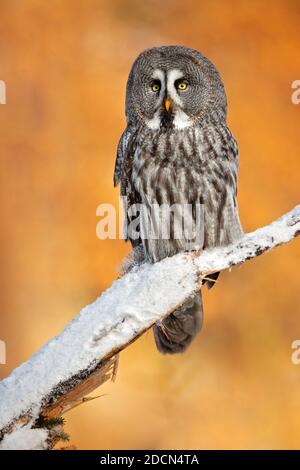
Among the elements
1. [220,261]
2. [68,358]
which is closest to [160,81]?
[220,261]

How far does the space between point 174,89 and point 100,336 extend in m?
1.23

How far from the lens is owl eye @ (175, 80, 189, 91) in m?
3.03

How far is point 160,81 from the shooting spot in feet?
9.91

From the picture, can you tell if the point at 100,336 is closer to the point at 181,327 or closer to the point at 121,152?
the point at 181,327

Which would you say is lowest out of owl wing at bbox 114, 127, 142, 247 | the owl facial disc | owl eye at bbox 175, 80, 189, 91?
owl wing at bbox 114, 127, 142, 247

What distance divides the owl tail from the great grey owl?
0.71 ft

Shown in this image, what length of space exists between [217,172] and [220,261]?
1.70 ft

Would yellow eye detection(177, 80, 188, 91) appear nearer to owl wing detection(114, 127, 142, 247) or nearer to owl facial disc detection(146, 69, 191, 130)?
owl facial disc detection(146, 69, 191, 130)

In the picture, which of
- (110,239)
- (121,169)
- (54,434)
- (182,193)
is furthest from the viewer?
(110,239)

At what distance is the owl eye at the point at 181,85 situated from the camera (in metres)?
3.03

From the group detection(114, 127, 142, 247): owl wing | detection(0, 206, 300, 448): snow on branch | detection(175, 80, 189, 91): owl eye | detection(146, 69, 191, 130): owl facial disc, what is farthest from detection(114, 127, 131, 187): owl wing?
detection(0, 206, 300, 448): snow on branch

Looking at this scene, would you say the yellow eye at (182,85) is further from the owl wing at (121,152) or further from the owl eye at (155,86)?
the owl wing at (121,152)

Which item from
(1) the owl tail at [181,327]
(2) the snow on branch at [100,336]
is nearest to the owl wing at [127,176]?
(1) the owl tail at [181,327]

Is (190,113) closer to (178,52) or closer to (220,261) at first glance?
(178,52)
